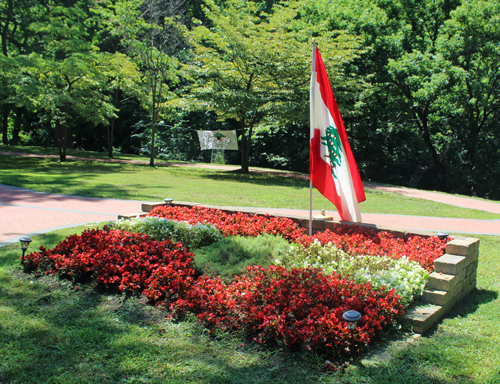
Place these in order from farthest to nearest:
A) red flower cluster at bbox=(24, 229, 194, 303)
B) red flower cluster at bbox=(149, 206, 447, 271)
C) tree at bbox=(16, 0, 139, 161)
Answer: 1. tree at bbox=(16, 0, 139, 161)
2. red flower cluster at bbox=(149, 206, 447, 271)
3. red flower cluster at bbox=(24, 229, 194, 303)

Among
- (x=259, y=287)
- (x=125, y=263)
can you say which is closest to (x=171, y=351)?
(x=259, y=287)

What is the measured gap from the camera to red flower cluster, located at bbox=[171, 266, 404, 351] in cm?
349

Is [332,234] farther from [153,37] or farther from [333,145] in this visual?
[153,37]

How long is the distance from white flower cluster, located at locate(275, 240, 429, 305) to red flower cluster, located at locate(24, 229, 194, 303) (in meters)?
1.27

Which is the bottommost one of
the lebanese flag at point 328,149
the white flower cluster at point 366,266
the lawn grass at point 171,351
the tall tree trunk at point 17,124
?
the lawn grass at point 171,351

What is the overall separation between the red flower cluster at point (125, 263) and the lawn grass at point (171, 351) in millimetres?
208

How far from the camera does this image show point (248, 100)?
17984 millimetres

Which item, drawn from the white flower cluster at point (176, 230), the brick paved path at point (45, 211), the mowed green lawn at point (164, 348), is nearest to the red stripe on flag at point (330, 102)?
the white flower cluster at point (176, 230)

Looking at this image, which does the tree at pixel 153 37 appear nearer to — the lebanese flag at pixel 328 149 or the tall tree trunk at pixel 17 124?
the tall tree trunk at pixel 17 124

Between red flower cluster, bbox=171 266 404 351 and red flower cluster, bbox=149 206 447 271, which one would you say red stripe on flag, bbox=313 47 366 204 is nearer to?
red flower cluster, bbox=149 206 447 271

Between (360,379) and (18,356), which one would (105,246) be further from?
(360,379)

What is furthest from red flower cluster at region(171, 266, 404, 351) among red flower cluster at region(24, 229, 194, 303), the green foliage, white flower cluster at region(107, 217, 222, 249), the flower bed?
white flower cluster at region(107, 217, 222, 249)

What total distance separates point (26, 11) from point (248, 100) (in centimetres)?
1688

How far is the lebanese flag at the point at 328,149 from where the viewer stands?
599 centimetres
